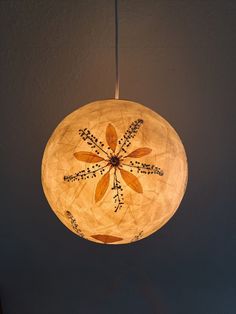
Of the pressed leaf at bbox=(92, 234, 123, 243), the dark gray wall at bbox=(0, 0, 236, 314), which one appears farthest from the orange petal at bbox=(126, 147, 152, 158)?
the dark gray wall at bbox=(0, 0, 236, 314)

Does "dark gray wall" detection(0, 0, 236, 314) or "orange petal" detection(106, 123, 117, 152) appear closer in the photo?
"orange petal" detection(106, 123, 117, 152)

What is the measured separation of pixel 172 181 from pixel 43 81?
682 millimetres

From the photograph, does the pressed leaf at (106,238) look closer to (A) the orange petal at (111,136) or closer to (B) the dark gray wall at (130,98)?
(A) the orange petal at (111,136)

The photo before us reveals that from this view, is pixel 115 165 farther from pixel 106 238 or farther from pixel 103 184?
pixel 106 238

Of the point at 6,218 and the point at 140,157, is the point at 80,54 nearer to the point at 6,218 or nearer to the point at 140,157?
the point at 140,157

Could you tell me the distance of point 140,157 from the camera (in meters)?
0.62

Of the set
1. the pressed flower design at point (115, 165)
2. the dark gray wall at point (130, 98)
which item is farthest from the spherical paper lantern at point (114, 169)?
the dark gray wall at point (130, 98)

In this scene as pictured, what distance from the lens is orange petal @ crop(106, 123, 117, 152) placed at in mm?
617

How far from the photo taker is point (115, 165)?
2.02ft

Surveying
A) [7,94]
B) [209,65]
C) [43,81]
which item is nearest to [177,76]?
Answer: [209,65]

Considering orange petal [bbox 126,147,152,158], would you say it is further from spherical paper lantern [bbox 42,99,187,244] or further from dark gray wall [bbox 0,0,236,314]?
dark gray wall [bbox 0,0,236,314]

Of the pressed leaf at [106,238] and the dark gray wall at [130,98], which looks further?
the dark gray wall at [130,98]

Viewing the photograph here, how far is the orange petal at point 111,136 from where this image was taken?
0.62 metres

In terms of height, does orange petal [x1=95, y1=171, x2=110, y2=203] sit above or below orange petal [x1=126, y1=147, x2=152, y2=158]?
below
